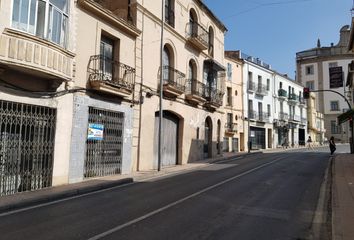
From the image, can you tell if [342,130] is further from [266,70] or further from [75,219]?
[75,219]

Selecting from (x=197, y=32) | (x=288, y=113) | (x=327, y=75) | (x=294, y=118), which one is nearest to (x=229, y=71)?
(x=197, y=32)

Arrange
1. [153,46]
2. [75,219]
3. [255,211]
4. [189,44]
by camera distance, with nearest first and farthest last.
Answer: [75,219] → [255,211] → [153,46] → [189,44]

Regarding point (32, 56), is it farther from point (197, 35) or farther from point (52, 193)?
point (197, 35)

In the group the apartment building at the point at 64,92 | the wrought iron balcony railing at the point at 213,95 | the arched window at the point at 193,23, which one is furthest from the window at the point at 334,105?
the apartment building at the point at 64,92

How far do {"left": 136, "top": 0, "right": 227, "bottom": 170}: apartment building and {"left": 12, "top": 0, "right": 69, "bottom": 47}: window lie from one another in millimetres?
6200

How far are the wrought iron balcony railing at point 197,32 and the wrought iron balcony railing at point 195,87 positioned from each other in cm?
291

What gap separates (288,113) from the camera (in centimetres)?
5456

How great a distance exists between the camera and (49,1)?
11.3 metres

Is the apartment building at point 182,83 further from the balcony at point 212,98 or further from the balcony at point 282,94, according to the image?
the balcony at point 282,94

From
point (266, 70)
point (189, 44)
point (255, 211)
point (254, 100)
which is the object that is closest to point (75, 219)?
point (255, 211)

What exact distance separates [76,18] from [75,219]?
871 centimetres

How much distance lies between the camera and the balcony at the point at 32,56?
9.73m

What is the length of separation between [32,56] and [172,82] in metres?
11.4

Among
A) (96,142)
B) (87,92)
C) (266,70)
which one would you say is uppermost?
(266,70)
